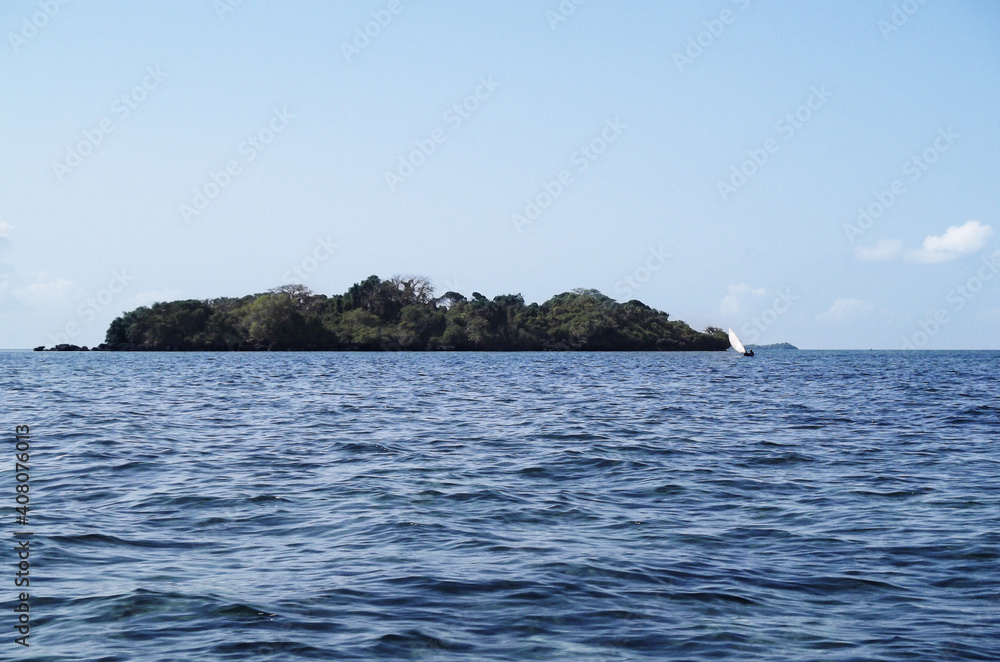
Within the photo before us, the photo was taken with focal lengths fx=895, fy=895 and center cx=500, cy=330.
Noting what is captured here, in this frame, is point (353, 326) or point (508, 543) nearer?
point (508, 543)

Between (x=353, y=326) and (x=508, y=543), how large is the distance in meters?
172

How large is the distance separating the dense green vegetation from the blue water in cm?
14873

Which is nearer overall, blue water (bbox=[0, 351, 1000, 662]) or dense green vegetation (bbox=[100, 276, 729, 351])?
blue water (bbox=[0, 351, 1000, 662])

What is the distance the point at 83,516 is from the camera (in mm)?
12750

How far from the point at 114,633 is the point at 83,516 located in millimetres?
5430

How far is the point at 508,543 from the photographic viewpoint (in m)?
11.4

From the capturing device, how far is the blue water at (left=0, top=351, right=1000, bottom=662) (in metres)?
7.97

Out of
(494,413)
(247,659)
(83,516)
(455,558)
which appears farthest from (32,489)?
(494,413)

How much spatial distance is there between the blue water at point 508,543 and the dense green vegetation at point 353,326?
488 feet

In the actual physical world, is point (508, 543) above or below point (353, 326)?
below

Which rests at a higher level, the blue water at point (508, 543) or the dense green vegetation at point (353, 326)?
the dense green vegetation at point (353, 326)

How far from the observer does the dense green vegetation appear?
552 ft

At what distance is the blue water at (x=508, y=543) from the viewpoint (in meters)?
7.97

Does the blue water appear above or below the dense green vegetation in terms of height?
below
